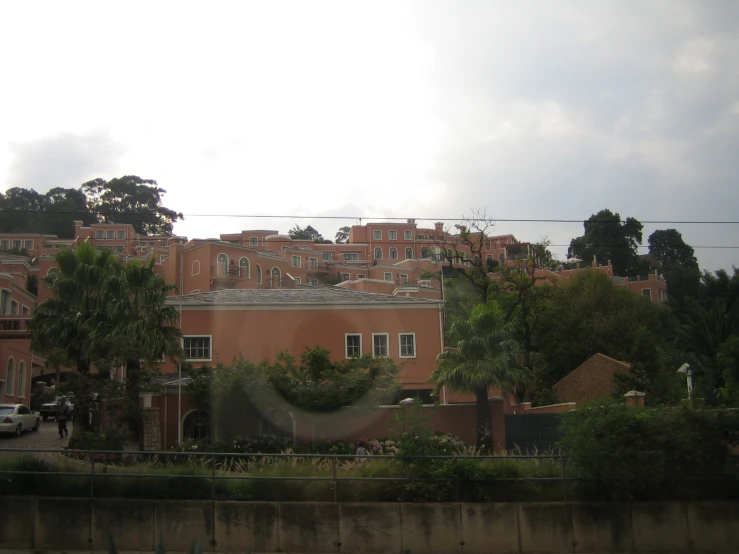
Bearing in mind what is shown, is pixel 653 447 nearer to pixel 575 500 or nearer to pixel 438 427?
pixel 575 500

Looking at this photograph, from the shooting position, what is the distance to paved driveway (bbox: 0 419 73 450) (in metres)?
28.3

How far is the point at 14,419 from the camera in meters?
31.5

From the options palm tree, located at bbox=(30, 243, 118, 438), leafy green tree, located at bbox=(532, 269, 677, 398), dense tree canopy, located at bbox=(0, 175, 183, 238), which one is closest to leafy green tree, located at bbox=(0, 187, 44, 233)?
dense tree canopy, located at bbox=(0, 175, 183, 238)

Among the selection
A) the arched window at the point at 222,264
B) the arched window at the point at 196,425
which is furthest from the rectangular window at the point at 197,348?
the arched window at the point at 222,264

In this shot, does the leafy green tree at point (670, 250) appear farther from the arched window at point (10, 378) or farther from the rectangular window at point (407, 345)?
the arched window at point (10, 378)

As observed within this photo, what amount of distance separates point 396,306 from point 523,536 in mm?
23187

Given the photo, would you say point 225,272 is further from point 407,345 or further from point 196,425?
point 196,425

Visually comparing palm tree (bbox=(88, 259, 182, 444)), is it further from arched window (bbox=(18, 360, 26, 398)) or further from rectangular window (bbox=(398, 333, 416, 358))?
arched window (bbox=(18, 360, 26, 398))

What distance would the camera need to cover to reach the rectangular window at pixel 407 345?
38.0 m

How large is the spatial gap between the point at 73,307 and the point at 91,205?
9080 cm

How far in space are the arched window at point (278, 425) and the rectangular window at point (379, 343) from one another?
33.2 feet

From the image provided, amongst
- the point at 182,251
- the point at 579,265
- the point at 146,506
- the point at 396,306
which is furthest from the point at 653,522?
the point at 579,265

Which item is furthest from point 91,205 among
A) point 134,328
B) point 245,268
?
point 134,328

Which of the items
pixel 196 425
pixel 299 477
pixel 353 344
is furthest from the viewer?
pixel 353 344
